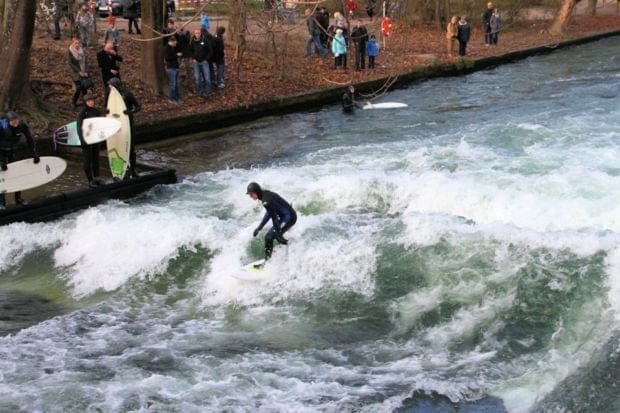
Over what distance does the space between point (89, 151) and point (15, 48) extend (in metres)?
4.38

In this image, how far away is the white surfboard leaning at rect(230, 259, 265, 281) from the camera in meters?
10.0

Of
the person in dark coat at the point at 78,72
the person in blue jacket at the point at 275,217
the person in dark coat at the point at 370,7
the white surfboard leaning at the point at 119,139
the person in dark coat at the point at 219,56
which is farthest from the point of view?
the person in dark coat at the point at 219,56

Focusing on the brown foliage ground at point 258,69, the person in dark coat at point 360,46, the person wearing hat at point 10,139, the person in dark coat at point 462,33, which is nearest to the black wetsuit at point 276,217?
the brown foliage ground at point 258,69

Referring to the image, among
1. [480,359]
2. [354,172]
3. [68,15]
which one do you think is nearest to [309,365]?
[480,359]

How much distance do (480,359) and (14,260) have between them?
24.4ft

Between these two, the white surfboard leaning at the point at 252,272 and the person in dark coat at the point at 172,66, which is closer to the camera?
the white surfboard leaning at the point at 252,272

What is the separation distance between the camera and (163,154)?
55.6 feet

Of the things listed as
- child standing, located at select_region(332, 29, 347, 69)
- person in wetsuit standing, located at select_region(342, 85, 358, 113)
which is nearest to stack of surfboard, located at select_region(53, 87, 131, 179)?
person in wetsuit standing, located at select_region(342, 85, 358, 113)

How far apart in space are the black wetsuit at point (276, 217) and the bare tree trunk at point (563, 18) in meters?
27.9

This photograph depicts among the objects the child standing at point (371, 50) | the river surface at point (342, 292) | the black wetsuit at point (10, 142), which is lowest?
the river surface at point (342, 292)

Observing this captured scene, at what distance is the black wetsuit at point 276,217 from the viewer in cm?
986

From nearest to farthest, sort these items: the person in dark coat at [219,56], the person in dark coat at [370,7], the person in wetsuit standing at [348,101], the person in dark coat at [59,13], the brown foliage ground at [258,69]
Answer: the brown foliage ground at [258,69] → the person in dark coat at [370,7] → the person in dark coat at [219,56] → the person in wetsuit standing at [348,101] → the person in dark coat at [59,13]

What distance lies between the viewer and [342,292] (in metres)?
9.84

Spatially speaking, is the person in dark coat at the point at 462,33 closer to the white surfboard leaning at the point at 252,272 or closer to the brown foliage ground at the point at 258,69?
the brown foliage ground at the point at 258,69
